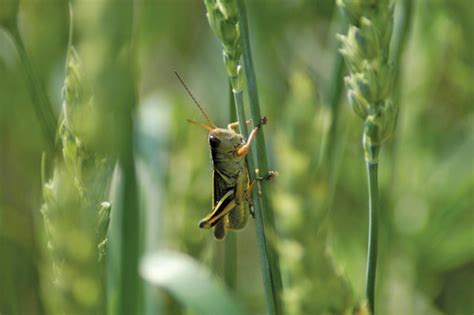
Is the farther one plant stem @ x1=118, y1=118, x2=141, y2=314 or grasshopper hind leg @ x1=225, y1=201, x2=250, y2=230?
grasshopper hind leg @ x1=225, y1=201, x2=250, y2=230

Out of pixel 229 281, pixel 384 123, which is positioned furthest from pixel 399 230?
pixel 384 123

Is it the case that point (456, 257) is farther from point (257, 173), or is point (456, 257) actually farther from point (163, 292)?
point (257, 173)

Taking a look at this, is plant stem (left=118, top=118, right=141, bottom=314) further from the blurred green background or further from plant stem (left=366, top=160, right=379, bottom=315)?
plant stem (left=366, top=160, right=379, bottom=315)

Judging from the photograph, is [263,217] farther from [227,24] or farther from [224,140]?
[224,140]

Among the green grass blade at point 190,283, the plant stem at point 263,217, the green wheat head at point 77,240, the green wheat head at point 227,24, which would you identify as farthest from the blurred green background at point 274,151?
the green wheat head at point 77,240

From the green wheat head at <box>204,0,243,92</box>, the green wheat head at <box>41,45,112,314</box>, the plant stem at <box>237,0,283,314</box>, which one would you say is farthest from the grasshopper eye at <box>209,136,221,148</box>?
the green wheat head at <box>41,45,112,314</box>

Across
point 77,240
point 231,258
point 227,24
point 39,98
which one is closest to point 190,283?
point 231,258

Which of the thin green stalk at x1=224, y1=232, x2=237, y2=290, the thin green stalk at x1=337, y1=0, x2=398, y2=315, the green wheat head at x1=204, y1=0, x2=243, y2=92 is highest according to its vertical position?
the green wheat head at x1=204, y1=0, x2=243, y2=92
